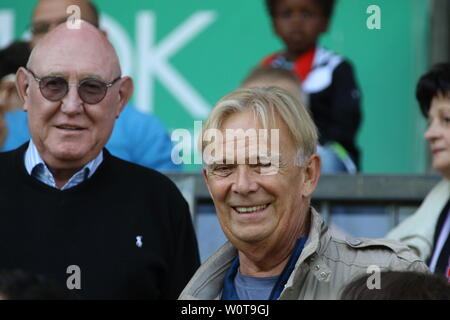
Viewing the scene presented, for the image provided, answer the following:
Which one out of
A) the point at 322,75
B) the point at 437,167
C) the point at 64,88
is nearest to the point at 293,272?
the point at 64,88

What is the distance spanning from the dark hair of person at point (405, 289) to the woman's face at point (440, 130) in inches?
78.5

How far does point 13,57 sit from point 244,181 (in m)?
2.65

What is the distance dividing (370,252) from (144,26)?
4.32 metres

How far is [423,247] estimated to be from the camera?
483cm

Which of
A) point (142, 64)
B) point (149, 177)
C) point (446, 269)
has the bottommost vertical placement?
point (446, 269)

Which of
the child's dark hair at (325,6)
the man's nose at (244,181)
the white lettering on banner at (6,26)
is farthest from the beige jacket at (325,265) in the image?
the white lettering on banner at (6,26)

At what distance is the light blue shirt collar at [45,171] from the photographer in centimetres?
419

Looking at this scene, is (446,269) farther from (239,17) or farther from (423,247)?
(239,17)

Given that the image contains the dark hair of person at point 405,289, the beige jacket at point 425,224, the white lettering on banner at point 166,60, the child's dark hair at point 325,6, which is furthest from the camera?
the white lettering on banner at point 166,60

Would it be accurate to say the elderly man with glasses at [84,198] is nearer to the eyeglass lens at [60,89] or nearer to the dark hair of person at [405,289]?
the eyeglass lens at [60,89]

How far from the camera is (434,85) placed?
4.88m

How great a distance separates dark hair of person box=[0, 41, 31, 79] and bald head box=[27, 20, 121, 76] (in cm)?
172

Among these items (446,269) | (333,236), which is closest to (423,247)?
(446,269)

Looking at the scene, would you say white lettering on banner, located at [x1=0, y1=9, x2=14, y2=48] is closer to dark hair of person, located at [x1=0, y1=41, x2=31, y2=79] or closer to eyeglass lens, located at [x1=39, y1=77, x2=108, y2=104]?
dark hair of person, located at [x1=0, y1=41, x2=31, y2=79]
